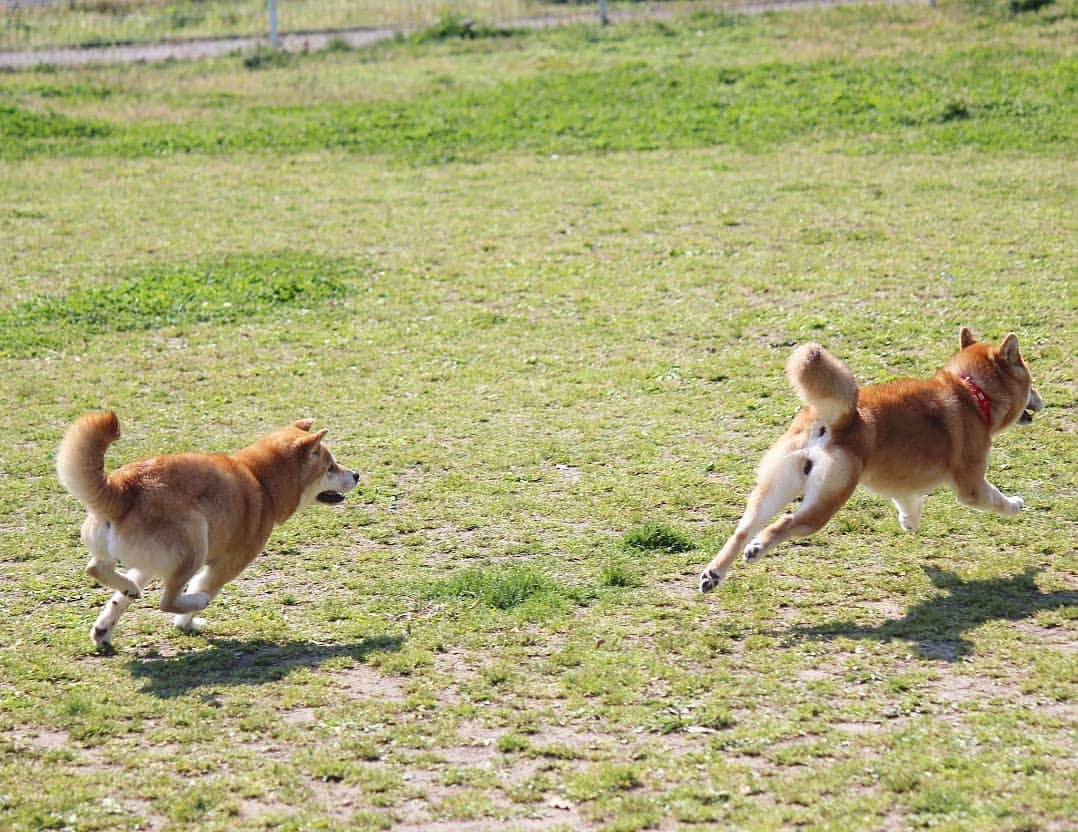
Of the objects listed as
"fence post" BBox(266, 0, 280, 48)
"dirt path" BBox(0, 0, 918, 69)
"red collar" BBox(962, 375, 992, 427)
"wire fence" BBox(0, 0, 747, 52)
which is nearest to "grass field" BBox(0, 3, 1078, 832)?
"red collar" BBox(962, 375, 992, 427)

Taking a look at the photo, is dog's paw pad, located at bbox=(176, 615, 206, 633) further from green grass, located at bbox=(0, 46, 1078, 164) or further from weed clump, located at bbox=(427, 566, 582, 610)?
green grass, located at bbox=(0, 46, 1078, 164)

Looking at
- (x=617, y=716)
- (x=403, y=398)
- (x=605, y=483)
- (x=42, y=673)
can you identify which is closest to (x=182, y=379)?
(x=403, y=398)

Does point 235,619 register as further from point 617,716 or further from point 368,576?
point 617,716

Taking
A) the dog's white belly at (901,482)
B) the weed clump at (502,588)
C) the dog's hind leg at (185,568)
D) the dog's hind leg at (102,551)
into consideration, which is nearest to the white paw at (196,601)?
the dog's hind leg at (185,568)

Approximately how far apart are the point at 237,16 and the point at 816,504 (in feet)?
65.6

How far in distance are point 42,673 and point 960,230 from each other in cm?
809

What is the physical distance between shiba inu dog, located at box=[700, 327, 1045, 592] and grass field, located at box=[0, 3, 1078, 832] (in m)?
0.32

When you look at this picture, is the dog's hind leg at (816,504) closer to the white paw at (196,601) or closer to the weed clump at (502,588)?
the weed clump at (502,588)

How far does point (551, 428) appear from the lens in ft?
26.1

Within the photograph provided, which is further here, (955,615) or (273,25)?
(273,25)

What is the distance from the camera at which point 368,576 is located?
20.4 ft

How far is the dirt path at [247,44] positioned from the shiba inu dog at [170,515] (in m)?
15.6

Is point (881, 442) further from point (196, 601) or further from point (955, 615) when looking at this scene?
point (196, 601)

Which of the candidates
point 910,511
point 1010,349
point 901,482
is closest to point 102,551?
point 901,482
